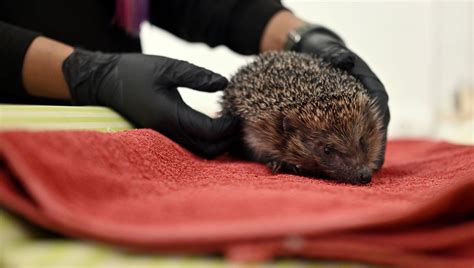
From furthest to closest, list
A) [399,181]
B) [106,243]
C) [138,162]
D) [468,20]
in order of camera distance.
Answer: [468,20]
[399,181]
[138,162]
[106,243]

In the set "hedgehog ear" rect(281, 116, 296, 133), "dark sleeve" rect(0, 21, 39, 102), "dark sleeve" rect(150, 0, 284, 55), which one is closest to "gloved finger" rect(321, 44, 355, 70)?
"hedgehog ear" rect(281, 116, 296, 133)

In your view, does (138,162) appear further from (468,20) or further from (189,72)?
(468,20)

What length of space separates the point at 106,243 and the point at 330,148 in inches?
42.0

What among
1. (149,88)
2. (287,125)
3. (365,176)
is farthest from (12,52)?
(365,176)

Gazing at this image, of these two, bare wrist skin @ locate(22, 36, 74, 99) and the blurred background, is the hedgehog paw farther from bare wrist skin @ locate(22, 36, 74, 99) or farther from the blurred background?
Result: the blurred background

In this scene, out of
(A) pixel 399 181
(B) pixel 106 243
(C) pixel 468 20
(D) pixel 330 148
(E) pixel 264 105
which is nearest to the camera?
(B) pixel 106 243

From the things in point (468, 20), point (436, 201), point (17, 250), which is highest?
point (468, 20)

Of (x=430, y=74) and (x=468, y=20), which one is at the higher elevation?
(x=468, y=20)

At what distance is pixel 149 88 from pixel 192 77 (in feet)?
0.54

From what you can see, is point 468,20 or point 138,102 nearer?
point 138,102

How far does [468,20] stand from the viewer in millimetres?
4809

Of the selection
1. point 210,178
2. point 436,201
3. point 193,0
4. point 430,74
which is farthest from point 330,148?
point 430,74

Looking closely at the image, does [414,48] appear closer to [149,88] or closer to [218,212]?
[149,88]

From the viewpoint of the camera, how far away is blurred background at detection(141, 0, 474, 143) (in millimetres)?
4754
